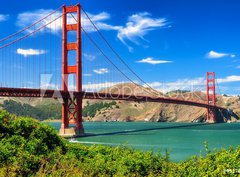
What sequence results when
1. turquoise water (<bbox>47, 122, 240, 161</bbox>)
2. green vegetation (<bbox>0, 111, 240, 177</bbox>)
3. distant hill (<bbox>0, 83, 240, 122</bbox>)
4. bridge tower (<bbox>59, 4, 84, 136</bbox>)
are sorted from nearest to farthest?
1. green vegetation (<bbox>0, 111, 240, 177</bbox>)
2. turquoise water (<bbox>47, 122, 240, 161</bbox>)
3. bridge tower (<bbox>59, 4, 84, 136</bbox>)
4. distant hill (<bbox>0, 83, 240, 122</bbox>)

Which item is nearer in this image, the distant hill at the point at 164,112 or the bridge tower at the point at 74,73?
the bridge tower at the point at 74,73

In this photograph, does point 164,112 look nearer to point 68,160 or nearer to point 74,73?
point 74,73

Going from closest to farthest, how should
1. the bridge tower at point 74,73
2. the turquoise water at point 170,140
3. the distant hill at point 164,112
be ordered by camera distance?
the turquoise water at point 170,140 < the bridge tower at point 74,73 < the distant hill at point 164,112

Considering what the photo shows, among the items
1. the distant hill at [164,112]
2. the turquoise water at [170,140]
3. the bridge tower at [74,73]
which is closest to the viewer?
the turquoise water at [170,140]

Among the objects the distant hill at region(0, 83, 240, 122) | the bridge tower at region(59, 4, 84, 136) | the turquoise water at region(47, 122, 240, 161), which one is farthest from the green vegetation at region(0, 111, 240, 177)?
the distant hill at region(0, 83, 240, 122)

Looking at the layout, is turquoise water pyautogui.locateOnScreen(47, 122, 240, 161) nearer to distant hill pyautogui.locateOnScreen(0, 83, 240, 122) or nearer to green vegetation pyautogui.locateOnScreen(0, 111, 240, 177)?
green vegetation pyautogui.locateOnScreen(0, 111, 240, 177)

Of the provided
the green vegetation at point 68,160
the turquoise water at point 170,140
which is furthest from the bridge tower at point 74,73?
the green vegetation at point 68,160

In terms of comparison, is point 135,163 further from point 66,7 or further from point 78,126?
point 66,7

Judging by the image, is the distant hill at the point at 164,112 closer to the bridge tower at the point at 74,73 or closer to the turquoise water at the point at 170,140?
the turquoise water at the point at 170,140
